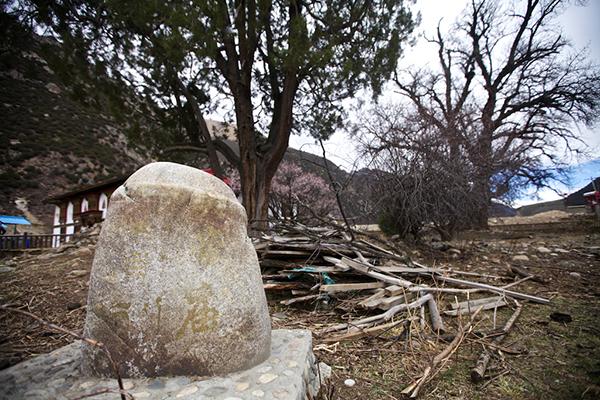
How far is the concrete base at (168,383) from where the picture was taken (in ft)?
4.52

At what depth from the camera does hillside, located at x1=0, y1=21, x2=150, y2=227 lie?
790cm

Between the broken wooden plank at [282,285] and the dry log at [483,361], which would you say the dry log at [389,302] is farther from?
the broken wooden plank at [282,285]

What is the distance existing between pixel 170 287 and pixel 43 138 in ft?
75.9

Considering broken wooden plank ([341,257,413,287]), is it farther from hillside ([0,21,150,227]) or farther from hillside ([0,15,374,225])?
hillside ([0,21,150,227])

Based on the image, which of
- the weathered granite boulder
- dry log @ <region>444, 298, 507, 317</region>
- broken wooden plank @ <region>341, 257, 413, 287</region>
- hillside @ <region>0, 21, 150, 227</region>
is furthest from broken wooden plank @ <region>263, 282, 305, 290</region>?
hillside @ <region>0, 21, 150, 227</region>

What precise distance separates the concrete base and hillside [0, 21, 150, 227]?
7.21 m

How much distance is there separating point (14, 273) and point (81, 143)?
22052mm

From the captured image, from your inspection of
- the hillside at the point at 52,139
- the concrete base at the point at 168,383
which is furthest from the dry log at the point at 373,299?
the hillside at the point at 52,139

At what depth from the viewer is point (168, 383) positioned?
1.47 metres

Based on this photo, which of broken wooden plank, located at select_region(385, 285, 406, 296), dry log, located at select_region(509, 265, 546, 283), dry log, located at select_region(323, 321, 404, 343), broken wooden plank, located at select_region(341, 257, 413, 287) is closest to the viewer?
dry log, located at select_region(323, 321, 404, 343)

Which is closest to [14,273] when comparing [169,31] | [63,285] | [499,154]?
[63,285]

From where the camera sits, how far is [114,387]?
4.78 ft

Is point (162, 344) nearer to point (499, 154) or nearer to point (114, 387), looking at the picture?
point (114, 387)

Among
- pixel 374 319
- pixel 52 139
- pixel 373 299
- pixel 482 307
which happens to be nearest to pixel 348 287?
pixel 373 299
